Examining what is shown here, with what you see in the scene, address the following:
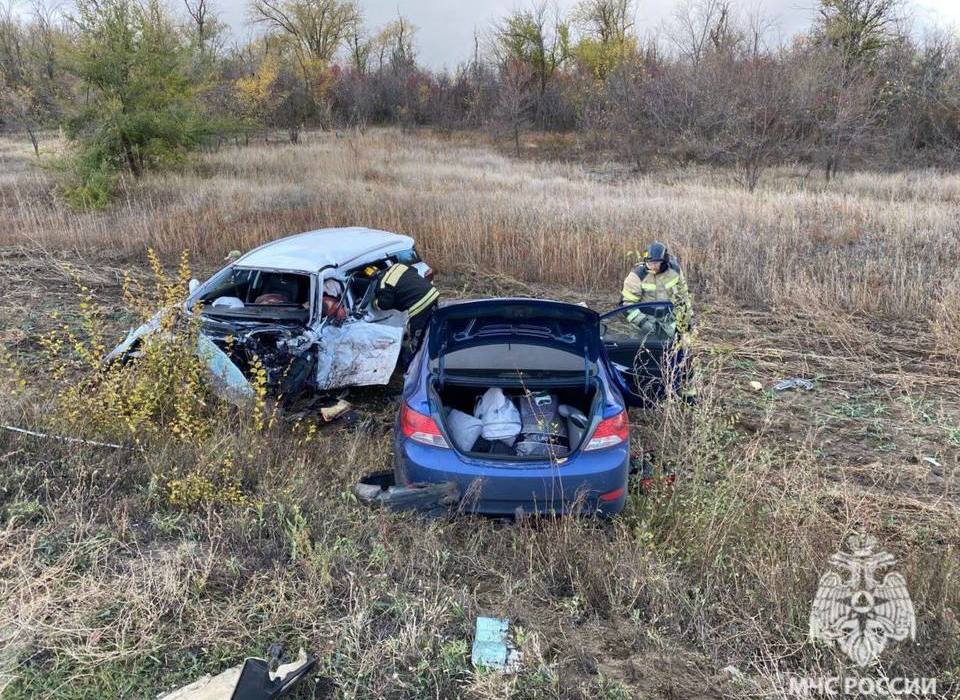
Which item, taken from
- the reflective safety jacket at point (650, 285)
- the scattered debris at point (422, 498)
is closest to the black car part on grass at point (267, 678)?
the scattered debris at point (422, 498)

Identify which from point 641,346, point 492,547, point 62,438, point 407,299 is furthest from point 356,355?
point 492,547

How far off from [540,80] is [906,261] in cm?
3340

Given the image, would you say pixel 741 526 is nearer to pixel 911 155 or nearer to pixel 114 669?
pixel 114 669

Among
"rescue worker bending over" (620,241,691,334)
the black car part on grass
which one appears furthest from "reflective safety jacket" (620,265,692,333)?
the black car part on grass

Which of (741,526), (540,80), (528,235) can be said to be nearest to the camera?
(741,526)

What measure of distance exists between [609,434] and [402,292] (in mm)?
3298

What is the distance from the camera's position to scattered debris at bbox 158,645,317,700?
8.11ft

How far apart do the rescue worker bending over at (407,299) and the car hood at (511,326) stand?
2026mm

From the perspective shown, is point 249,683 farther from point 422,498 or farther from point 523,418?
point 523,418

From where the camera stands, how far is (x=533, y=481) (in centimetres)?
362

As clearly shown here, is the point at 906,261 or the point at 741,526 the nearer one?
the point at 741,526

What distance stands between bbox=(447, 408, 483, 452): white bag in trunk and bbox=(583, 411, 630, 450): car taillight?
0.80 meters

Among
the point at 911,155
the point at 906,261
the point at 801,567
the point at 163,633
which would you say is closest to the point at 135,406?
the point at 163,633

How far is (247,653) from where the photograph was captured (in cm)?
273
